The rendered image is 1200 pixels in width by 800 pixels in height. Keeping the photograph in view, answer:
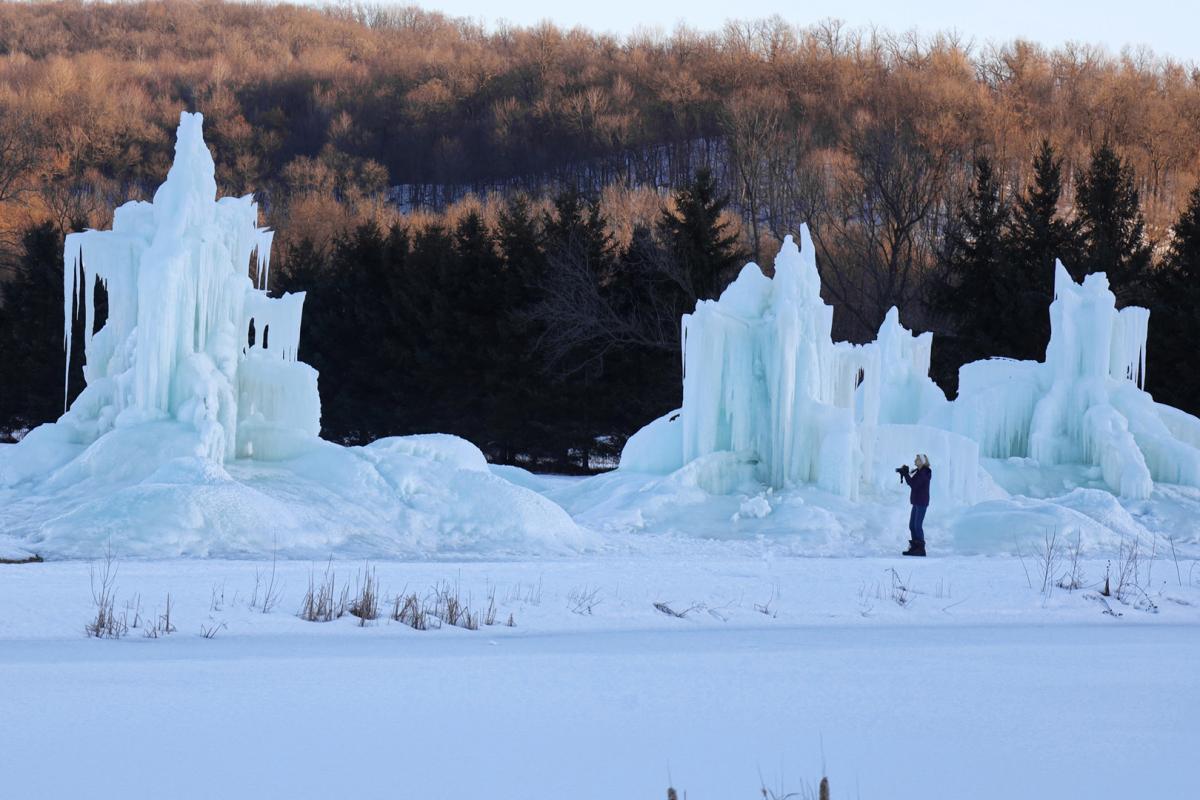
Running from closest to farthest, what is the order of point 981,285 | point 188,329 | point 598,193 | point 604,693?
point 604,693 < point 188,329 < point 981,285 < point 598,193

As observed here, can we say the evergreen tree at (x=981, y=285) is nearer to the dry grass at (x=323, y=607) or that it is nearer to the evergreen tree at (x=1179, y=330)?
the evergreen tree at (x=1179, y=330)

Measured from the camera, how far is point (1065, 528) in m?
17.5

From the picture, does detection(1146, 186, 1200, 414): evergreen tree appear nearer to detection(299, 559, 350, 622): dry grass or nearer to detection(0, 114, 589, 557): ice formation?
detection(0, 114, 589, 557): ice formation

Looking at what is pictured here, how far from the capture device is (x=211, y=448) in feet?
57.7

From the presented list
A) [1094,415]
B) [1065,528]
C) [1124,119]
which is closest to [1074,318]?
[1094,415]

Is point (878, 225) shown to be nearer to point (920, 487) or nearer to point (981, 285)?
point (981, 285)

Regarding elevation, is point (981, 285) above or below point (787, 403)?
above

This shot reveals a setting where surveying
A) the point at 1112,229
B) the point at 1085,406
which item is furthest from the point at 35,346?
the point at 1112,229

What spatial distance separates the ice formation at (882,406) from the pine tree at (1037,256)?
861cm

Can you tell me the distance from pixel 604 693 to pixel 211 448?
1157 centimetres

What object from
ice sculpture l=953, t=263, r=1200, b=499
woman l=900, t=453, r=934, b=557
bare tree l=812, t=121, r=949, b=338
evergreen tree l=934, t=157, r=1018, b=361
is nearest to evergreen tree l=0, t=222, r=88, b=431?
bare tree l=812, t=121, r=949, b=338

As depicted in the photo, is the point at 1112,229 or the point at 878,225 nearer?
the point at 1112,229

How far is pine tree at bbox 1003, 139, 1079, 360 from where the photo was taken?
32938 millimetres

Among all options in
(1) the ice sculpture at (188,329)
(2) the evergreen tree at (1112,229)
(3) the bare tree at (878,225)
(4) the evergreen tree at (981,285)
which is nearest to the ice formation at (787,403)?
(1) the ice sculpture at (188,329)
